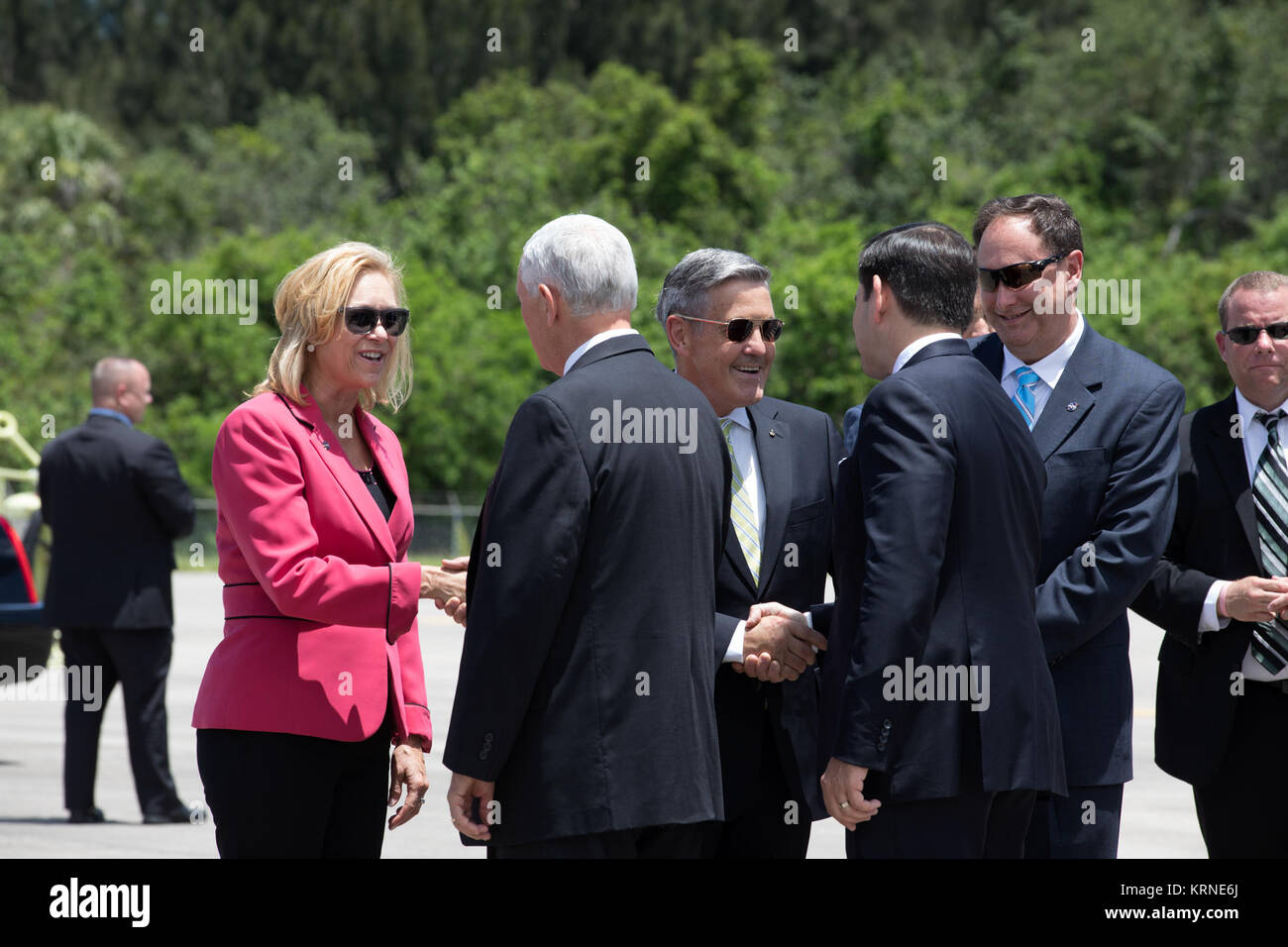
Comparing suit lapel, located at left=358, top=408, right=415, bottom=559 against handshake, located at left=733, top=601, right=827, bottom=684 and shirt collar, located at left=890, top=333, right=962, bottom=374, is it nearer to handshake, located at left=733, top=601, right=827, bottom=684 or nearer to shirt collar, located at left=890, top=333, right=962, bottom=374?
handshake, located at left=733, top=601, right=827, bottom=684

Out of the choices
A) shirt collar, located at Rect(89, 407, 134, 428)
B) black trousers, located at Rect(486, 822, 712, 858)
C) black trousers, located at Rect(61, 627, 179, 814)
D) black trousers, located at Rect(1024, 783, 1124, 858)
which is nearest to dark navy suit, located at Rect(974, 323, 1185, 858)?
black trousers, located at Rect(1024, 783, 1124, 858)

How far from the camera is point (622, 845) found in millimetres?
3553

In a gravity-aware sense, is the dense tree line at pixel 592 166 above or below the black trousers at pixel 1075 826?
above

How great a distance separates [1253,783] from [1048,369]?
1318mm

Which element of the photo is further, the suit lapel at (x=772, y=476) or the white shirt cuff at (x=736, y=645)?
the suit lapel at (x=772, y=476)

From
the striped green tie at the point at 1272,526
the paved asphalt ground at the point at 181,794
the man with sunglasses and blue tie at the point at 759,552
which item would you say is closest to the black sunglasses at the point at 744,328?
the man with sunglasses and blue tie at the point at 759,552

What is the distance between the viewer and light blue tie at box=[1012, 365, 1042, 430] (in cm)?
457

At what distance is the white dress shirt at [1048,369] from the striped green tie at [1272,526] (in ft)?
2.32

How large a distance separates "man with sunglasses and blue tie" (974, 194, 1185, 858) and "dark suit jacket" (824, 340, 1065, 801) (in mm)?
503

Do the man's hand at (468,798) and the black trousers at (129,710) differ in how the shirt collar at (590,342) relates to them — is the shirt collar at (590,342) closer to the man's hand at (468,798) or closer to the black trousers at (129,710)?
the man's hand at (468,798)

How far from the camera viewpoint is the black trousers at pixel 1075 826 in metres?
4.26

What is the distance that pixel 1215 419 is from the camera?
4.90 m

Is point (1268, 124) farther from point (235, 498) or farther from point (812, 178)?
point (235, 498)

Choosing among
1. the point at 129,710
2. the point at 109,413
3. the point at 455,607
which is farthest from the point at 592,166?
the point at 455,607
